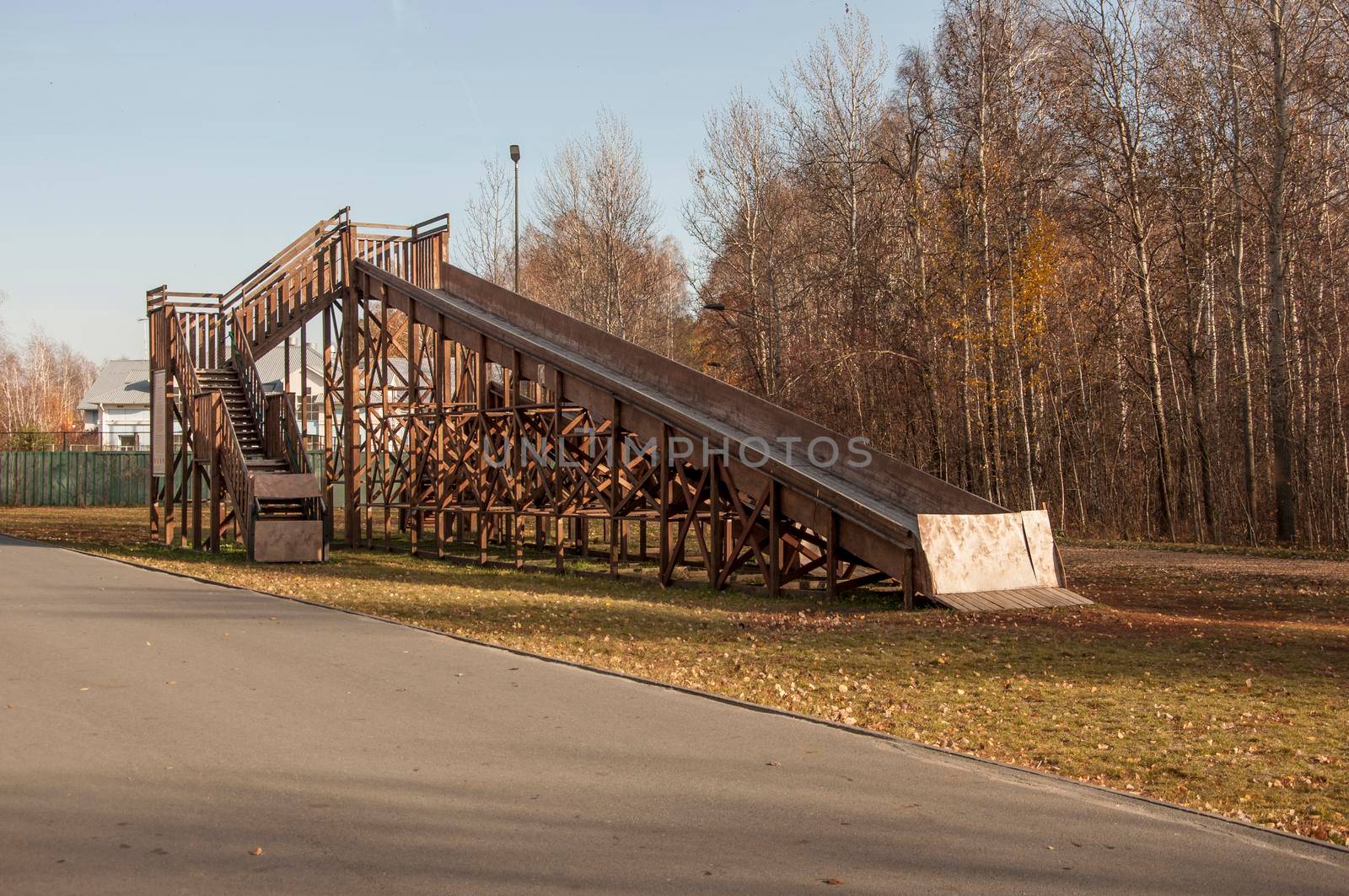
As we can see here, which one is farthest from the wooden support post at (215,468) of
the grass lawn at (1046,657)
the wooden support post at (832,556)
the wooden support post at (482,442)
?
the wooden support post at (832,556)

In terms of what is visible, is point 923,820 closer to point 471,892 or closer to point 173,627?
point 471,892

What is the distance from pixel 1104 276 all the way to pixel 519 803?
1247 inches

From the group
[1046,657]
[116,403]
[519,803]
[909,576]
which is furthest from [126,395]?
[519,803]

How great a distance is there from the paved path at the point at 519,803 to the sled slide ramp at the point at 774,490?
6210 millimetres

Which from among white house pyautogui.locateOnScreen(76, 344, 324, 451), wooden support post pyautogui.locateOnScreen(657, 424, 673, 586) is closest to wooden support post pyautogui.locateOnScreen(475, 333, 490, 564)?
wooden support post pyautogui.locateOnScreen(657, 424, 673, 586)

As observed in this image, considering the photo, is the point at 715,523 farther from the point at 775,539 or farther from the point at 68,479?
the point at 68,479

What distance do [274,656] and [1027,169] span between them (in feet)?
79.2

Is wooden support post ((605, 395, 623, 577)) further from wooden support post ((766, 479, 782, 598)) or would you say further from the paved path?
the paved path

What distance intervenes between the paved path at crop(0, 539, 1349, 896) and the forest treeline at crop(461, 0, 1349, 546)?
63.4ft

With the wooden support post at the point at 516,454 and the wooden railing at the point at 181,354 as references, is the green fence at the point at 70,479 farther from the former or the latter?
the wooden support post at the point at 516,454

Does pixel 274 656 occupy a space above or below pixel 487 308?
below

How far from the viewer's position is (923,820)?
17.6 ft

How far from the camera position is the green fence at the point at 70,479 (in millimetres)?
46844

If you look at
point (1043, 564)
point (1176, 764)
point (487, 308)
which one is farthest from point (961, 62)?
point (1176, 764)
